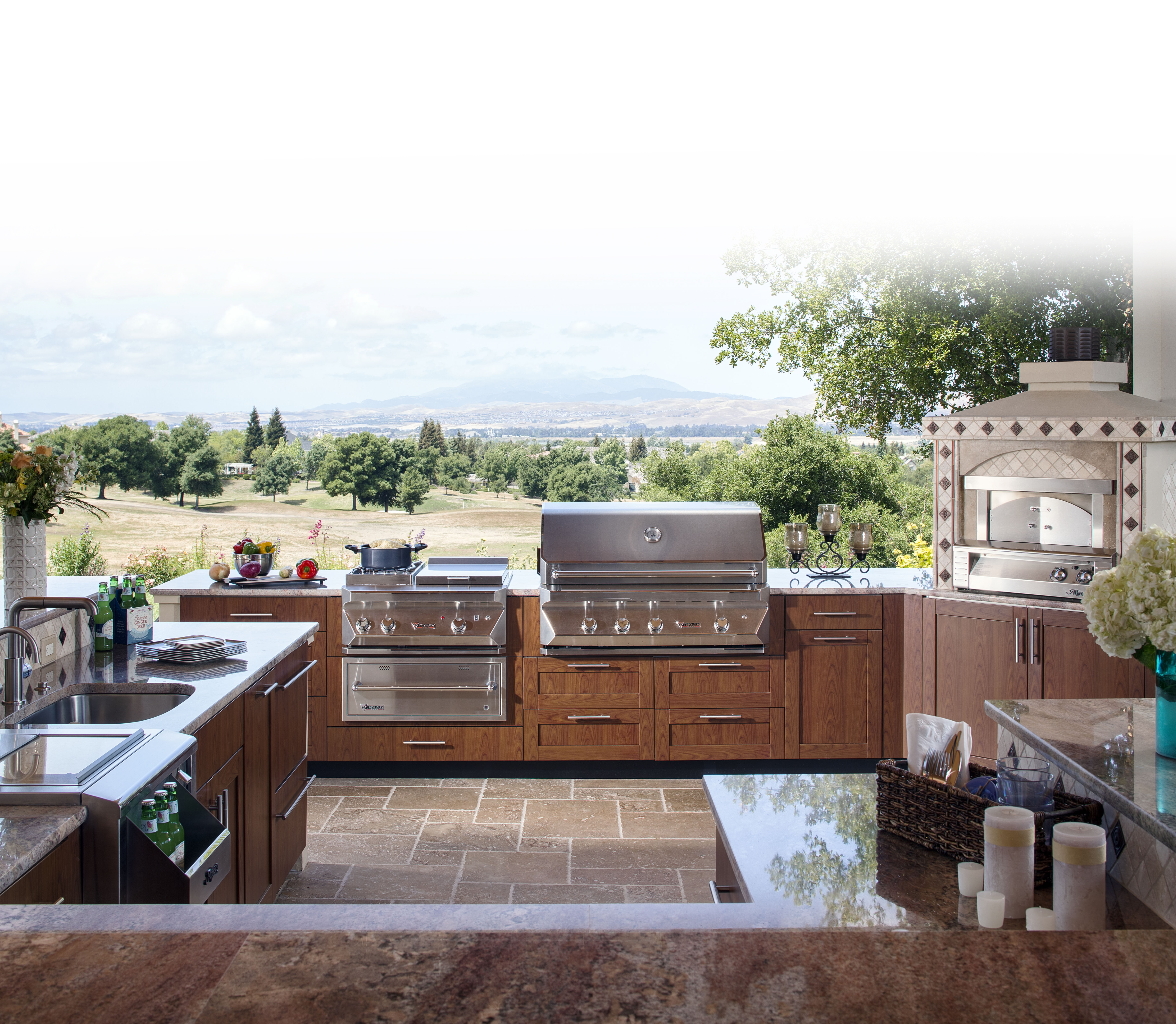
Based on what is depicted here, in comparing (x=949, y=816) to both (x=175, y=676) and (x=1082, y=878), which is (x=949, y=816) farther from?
(x=175, y=676)

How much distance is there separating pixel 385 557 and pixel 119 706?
2.00 meters

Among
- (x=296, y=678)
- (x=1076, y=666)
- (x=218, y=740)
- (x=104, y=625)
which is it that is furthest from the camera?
(x=1076, y=666)

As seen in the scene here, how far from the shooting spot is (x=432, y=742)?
4531 mm

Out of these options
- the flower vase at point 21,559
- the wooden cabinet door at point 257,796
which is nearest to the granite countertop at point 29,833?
the wooden cabinet door at point 257,796

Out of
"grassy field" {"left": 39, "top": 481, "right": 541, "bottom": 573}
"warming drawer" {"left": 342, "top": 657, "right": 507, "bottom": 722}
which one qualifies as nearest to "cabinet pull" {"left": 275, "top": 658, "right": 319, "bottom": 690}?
"warming drawer" {"left": 342, "top": 657, "right": 507, "bottom": 722}

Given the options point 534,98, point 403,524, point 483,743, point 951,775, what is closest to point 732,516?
point 483,743

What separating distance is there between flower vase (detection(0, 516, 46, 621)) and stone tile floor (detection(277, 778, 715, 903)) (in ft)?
4.22

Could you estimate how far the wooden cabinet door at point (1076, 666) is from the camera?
3.97 meters

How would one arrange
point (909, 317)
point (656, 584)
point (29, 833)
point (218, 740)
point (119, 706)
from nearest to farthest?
point (29, 833), point (218, 740), point (119, 706), point (656, 584), point (909, 317)

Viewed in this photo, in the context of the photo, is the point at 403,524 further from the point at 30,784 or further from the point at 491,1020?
the point at 491,1020

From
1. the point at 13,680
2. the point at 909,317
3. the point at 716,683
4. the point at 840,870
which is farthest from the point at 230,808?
the point at 909,317

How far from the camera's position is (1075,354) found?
4359 millimetres

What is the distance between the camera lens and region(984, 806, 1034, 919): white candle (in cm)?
138

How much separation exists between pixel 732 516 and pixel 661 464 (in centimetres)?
401
